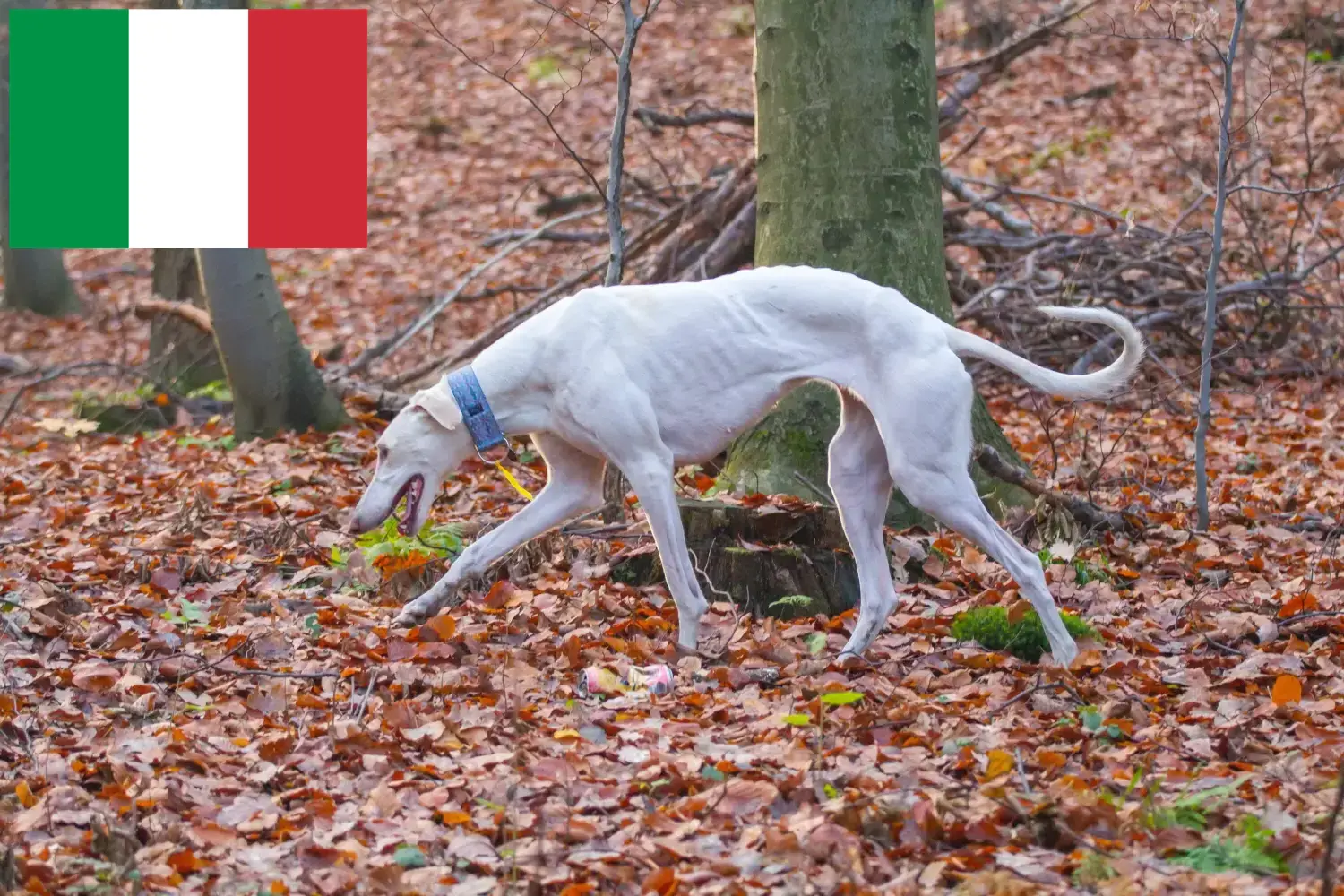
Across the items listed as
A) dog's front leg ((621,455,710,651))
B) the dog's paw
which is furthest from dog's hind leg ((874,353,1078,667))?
the dog's paw

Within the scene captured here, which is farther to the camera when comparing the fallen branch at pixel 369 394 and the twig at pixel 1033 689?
the fallen branch at pixel 369 394

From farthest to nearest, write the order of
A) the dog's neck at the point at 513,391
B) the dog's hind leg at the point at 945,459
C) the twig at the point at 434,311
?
the twig at the point at 434,311, the dog's neck at the point at 513,391, the dog's hind leg at the point at 945,459

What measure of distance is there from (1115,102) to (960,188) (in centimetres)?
617

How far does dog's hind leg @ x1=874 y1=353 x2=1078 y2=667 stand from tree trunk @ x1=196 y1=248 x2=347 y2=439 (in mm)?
5177

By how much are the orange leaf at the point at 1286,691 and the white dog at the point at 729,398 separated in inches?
26.2

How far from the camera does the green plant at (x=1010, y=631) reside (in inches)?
202

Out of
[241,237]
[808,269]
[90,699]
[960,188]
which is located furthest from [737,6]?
[90,699]

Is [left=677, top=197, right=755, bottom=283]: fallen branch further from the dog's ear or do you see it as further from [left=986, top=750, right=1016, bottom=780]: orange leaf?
[left=986, top=750, right=1016, bottom=780]: orange leaf

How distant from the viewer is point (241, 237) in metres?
9.16

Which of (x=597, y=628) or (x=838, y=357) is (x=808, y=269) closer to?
(x=838, y=357)

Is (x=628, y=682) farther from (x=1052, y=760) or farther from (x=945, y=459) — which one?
(x=1052, y=760)

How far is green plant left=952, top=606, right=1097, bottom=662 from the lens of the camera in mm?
5137

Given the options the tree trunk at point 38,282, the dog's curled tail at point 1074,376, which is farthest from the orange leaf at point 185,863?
the tree trunk at point 38,282

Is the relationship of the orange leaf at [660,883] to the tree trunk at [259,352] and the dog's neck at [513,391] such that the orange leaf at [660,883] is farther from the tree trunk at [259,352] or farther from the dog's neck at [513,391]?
the tree trunk at [259,352]
